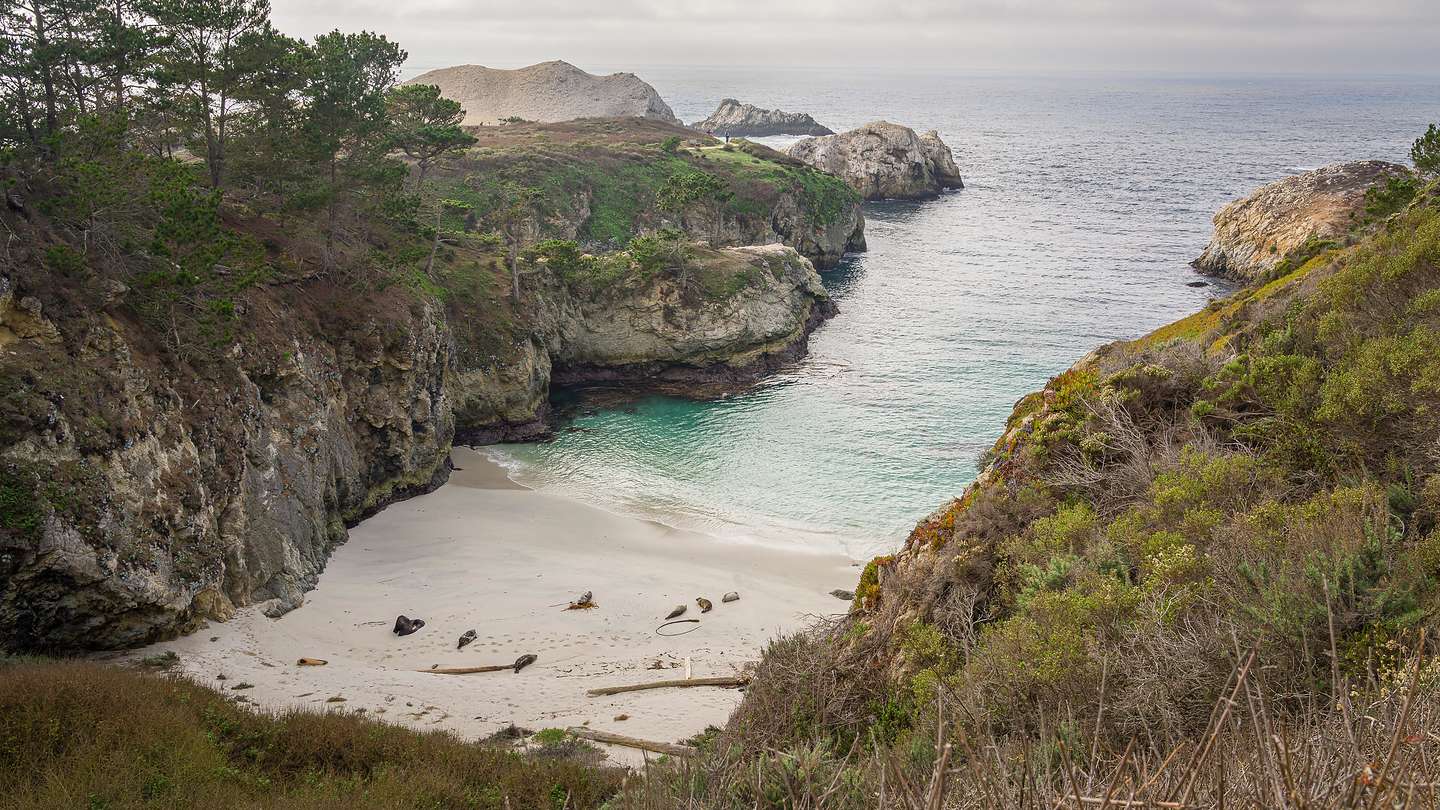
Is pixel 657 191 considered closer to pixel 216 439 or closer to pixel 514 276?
pixel 514 276

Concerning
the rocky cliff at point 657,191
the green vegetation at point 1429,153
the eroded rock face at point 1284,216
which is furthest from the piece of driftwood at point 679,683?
the eroded rock face at point 1284,216

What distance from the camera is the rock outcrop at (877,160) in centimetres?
11188

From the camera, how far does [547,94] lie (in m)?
171

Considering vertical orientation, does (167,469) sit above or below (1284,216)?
below

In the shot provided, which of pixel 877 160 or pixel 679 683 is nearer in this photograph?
pixel 679 683

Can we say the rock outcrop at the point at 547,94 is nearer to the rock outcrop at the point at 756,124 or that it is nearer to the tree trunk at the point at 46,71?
the rock outcrop at the point at 756,124

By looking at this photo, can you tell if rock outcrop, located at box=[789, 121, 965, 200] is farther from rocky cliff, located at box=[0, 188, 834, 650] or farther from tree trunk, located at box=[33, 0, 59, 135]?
tree trunk, located at box=[33, 0, 59, 135]

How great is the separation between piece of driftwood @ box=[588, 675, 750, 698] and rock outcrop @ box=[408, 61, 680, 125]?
155611mm

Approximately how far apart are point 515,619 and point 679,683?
6.73 meters

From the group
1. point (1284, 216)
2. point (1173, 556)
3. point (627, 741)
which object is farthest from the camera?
point (1284, 216)

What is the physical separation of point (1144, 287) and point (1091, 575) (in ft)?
210

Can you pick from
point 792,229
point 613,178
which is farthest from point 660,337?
point 792,229

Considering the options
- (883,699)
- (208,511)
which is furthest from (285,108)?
(883,699)

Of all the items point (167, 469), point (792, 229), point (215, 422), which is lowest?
point (167, 469)
